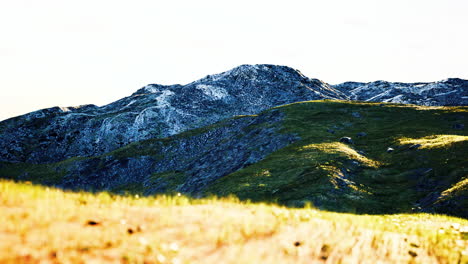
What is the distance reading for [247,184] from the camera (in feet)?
156

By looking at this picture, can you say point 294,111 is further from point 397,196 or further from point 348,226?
point 348,226

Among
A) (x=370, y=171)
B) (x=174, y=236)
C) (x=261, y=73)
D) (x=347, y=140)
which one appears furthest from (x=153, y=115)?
(x=174, y=236)

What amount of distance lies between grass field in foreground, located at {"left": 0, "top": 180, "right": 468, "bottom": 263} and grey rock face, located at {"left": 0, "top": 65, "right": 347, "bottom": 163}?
139 meters

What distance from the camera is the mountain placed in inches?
1575

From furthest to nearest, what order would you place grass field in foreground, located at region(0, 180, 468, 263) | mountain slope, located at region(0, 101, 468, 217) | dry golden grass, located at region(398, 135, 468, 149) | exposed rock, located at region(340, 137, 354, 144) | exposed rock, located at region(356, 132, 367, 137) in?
1. exposed rock, located at region(356, 132, 367, 137)
2. exposed rock, located at region(340, 137, 354, 144)
3. dry golden grass, located at region(398, 135, 468, 149)
4. mountain slope, located at region(0, 101, 468, 217)
5. grass field in foreground, located at region(0, 180, 468, 263)

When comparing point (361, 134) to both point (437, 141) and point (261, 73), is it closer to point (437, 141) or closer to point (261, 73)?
point (437, 141)

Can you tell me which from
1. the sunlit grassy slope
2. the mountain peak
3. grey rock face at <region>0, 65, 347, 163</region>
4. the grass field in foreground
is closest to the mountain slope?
the sunlit grassy slope

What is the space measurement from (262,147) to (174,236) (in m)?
66.1

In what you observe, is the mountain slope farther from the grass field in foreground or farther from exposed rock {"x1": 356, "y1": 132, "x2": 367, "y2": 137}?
the grass field in foreground

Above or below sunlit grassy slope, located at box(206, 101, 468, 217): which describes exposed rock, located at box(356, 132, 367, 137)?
above

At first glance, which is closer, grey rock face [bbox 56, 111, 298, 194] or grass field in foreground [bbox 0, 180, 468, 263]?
grass field in foreground [bbox 0, 180, 468, 263]

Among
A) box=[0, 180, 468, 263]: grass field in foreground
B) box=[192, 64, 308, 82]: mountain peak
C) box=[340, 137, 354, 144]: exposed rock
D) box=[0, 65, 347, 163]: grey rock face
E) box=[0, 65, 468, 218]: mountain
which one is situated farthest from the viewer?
box=[192, 64, 308, 82]: mountain peak

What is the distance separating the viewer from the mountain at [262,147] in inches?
1575

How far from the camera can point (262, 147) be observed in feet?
243
